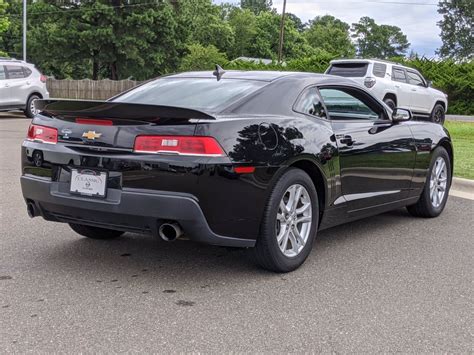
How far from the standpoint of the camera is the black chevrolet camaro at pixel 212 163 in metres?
3.86

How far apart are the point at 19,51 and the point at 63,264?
62.8 meters

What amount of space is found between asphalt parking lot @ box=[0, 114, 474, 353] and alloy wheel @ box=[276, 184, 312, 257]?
8.3 inches

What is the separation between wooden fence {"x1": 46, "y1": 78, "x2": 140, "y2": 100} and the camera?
3441 cm

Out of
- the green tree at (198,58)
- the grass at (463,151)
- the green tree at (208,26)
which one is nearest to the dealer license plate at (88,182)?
the grass at (463,151)

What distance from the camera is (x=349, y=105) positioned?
557 centimetres

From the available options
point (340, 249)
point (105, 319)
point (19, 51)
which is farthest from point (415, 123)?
point (19, 51)

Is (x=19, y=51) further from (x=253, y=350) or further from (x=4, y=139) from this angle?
(x=253, y=350)

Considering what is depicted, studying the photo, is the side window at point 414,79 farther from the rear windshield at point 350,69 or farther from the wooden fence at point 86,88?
the wooden fence at point 86,88

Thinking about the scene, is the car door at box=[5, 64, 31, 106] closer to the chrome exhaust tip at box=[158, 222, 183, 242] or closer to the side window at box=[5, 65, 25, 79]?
the side window at box=[5, 65, 25, 79]

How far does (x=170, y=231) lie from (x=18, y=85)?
1644 centimetres

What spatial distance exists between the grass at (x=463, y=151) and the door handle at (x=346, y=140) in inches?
157

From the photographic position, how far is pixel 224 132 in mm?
3928

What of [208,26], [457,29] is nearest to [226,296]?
[208,26]

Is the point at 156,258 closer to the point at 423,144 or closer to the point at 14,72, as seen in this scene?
the point at 423,144
